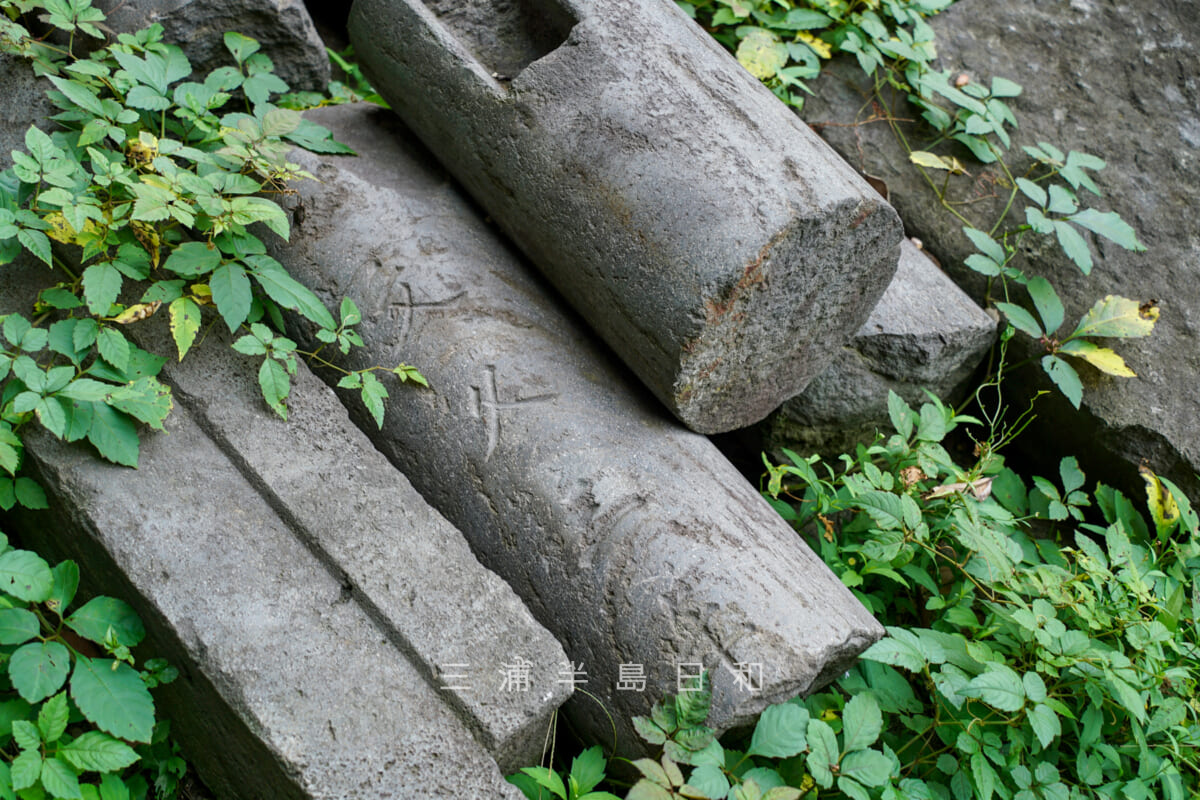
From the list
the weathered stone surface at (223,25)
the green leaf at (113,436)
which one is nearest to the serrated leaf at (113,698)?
the green leaf at (113,436)

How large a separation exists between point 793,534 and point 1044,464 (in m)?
1.25

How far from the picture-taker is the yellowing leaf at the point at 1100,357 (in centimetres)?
292

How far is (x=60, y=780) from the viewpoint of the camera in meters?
1.76

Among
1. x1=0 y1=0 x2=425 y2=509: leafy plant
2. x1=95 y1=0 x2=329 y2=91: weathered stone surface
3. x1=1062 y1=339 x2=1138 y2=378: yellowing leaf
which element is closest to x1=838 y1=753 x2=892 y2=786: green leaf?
x1=0 y1=0 x2=425 y2=509: leafy plant

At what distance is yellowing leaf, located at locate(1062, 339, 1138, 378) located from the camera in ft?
9.58

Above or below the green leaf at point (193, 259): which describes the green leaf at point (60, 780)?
below

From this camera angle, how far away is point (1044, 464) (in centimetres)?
314

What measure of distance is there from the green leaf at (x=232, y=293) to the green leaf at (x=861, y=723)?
163 cm

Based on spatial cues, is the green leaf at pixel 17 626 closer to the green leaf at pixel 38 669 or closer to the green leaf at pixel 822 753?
the green leaf at pixel 38 669

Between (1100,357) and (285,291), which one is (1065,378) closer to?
(1100,357)

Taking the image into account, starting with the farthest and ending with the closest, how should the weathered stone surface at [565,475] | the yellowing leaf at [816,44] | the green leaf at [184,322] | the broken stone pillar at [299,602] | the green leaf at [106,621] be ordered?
the yellowing leaf at [816,44], the green leaf at [184,322], the weathered stone surface at [565,475], the green leaf at [106,621], the broken stone pillar at [299,602]

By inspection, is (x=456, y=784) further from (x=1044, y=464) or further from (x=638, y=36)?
(x=1044, y=464)

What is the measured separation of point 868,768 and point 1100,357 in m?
1.73

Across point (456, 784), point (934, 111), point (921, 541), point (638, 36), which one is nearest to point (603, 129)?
point (638, 36)
